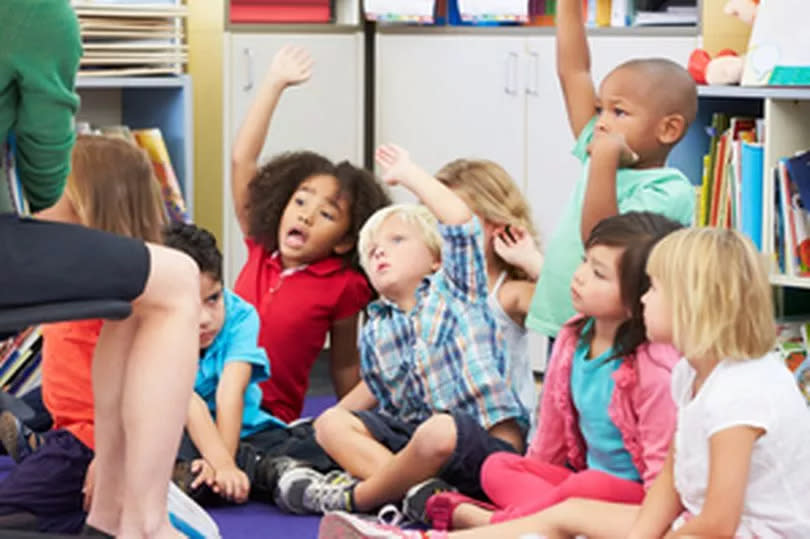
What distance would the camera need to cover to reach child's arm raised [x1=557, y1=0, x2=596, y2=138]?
2.87 meters

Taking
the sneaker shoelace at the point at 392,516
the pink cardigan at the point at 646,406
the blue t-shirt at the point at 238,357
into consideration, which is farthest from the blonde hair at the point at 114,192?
the pink cardigan at the point at 646,406

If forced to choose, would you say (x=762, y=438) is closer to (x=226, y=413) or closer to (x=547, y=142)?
(x=226, y=413)

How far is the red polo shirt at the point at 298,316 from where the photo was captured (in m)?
3.08

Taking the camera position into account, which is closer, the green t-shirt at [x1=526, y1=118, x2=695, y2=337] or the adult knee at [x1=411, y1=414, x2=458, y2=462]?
the adult knee at [x1=411, y1=414, x2=458, y2=462]

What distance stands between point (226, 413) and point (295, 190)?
666 mm

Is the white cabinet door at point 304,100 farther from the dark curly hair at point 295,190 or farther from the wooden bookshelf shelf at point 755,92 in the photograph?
the wooden bookshelf shelf at point 755,92

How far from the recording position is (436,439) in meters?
2.49

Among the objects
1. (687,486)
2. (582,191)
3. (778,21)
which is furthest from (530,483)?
(778,21)

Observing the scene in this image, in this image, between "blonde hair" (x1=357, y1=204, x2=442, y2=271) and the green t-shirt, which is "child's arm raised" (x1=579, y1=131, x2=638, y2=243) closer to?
the green t-shirt


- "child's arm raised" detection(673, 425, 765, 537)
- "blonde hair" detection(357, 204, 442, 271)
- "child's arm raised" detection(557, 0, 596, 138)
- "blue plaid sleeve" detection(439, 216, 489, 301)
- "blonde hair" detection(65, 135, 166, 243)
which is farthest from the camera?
"child's arm raised" detection(557, 0, 596, 138)

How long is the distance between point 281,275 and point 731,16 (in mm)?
1236

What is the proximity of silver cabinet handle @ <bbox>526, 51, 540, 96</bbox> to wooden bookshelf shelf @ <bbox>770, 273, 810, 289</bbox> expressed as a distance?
97 centimetres

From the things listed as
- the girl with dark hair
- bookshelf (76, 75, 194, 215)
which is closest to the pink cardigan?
the girl with dark hair

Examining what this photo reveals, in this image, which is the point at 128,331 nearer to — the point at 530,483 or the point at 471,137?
the point at 530,483
